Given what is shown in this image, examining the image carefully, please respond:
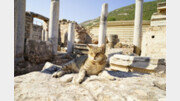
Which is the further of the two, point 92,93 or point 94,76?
point 94,76

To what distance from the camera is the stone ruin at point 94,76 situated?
156 cm

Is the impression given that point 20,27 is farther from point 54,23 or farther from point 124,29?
point 124,29

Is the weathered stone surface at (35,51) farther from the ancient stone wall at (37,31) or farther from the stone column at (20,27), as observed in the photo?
the ancient stone wall at (37,31)

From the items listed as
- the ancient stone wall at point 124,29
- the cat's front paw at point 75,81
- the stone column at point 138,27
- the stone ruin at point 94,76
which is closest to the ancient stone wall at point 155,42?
the stone ruin at point 94,76

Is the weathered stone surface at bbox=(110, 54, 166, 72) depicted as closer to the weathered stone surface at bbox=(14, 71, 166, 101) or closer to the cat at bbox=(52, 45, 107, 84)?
the cat at bbox=(52, 45, 107, 84)

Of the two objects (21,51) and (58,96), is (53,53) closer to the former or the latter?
(21,51)

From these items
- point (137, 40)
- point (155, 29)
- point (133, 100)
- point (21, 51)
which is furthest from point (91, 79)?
point (137, 40)

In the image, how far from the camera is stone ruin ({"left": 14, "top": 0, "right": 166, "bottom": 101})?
1.56 meters

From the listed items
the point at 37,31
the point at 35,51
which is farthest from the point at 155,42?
the point at 37,31

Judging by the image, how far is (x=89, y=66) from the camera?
2271 mm

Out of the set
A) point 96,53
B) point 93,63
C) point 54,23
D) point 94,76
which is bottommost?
point 94,76

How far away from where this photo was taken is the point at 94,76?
217cm

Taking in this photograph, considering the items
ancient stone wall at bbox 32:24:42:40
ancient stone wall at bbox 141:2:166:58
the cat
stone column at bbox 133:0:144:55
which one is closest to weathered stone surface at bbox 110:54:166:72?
the cat

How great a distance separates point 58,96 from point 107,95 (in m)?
0.76
